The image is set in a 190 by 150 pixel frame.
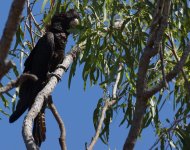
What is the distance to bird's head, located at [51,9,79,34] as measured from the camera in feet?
12.2

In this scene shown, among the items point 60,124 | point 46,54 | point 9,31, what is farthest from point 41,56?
point 9,31

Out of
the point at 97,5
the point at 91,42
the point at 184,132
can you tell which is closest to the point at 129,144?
the point at 184,132

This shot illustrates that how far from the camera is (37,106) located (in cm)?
228

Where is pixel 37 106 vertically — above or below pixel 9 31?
above

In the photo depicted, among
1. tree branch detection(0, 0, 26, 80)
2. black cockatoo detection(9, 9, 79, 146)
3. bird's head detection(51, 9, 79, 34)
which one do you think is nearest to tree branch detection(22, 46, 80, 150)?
black cockatoo detection(9, 9, 79, 146)

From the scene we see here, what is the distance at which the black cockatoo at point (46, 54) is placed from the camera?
3314mm

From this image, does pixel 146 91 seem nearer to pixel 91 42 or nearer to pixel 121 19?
pixel 91 42

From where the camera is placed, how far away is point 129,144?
5.30 ft

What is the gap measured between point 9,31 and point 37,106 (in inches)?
52.7

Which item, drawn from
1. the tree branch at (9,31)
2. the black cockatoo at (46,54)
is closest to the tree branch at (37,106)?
the black cockatoo at (46,54)

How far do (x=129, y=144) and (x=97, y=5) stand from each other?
5.22 ft

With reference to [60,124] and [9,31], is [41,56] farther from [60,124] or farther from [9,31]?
[9,31]

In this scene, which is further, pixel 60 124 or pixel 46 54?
pixel 46 54

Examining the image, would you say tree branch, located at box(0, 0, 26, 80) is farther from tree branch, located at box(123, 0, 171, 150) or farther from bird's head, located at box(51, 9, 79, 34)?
bird's head, located at box(51, 9, 79, 34)
